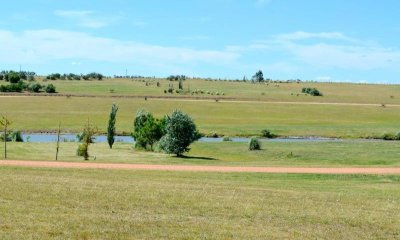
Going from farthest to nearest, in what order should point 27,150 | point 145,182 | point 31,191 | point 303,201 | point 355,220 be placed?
1. point 27,150
2. point 145,182
3. point 303,201
4. point 31,191
5. point 355,220

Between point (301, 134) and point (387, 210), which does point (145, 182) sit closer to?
point (387, 210)

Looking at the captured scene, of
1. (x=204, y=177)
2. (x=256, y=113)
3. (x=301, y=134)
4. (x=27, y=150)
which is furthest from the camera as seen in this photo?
(x=256, y=113)

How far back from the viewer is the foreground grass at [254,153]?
55562 millimetres

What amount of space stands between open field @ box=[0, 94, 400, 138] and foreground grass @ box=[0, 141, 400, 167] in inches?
979

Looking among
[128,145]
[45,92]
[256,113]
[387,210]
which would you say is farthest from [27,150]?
[45,92]

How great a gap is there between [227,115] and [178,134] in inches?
2401

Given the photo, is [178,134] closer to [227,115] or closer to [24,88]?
[227,115]

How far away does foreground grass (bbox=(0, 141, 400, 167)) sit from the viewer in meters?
55.6

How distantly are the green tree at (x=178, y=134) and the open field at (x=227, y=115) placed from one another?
3438 cm

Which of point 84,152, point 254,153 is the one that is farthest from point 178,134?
point 84,152

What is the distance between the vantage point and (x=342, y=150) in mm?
66000

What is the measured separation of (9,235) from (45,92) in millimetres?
148115

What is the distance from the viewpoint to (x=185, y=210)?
2069 cm

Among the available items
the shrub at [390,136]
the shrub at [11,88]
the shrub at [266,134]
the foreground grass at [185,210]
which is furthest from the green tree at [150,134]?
the shrub at [11,88]
